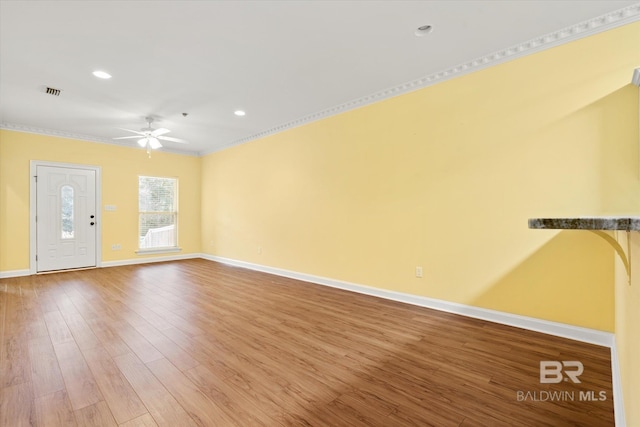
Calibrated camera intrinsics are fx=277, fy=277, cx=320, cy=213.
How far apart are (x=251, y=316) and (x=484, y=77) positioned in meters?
3.65

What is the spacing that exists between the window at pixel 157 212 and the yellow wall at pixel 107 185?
13 cm

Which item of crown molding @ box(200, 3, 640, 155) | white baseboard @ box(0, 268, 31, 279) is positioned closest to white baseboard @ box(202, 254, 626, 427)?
crown molding @ box(200, 3, 640, 155)

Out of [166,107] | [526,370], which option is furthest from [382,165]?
[166,107]

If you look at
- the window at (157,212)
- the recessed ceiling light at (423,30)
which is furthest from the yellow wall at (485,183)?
the window at (157,212)

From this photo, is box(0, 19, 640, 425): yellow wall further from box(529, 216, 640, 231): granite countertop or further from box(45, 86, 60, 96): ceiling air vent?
box(45, 86, 60, 96): ceiling air vent

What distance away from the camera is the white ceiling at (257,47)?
228 centimetres

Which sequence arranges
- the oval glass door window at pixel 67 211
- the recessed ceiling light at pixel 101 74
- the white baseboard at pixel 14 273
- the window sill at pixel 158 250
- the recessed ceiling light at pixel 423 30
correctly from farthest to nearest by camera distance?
the window sill at pixel 158 250 < the oval glass door window at pixel 67 211 < the white baseboard at pixel 14 273 < the recessed ceiling light at pixel 101 74 < the recessed ceiling light at pixel 423 30

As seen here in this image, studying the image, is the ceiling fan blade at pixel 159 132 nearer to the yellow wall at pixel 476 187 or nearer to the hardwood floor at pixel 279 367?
the yellow wall at pixel 476 187

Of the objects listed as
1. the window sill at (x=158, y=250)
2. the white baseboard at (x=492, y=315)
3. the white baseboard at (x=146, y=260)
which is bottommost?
the white baseboard at (x=146, y=260)

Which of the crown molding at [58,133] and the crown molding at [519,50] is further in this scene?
the crown molding at [58,133]

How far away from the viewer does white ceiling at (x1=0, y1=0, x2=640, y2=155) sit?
2283 millimetres

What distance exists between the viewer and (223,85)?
3.63 m

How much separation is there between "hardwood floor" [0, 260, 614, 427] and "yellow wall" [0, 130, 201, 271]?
2345 millimetres

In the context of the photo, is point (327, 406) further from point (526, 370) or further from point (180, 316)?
point (180, 316)
